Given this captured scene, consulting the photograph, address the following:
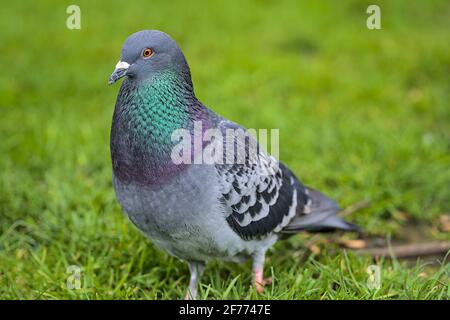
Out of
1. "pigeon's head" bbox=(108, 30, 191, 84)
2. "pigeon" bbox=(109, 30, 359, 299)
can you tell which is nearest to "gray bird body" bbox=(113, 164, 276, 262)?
"pigeon" bbox=(109, 30, 359, 299)

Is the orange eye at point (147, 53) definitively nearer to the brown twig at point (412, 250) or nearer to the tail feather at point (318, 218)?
the tail feather at point (318, 218)

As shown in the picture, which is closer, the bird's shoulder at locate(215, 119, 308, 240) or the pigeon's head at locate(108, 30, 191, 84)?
the pigeon's head at locate(108, 30, 191, 84)

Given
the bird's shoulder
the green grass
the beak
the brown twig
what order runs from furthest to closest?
the brown twig → the green grass → the bird's shoulder → the beak

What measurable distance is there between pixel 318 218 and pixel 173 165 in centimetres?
116

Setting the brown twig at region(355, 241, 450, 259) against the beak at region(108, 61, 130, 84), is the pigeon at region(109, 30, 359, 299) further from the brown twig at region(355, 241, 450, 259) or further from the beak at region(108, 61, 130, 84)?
the brown twig at region(355, 241, 450, 259)

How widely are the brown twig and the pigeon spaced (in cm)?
109

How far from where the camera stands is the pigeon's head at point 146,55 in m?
2.96

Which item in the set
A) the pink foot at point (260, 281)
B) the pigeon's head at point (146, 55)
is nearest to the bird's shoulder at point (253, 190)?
the pink foot at point (260, 281)

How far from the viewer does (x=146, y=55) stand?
2.98 metres

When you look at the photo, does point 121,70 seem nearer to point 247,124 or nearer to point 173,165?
point 173,165

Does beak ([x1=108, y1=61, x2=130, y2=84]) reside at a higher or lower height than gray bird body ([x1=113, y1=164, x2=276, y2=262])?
higher

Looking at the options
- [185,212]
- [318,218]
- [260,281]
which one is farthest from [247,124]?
[185,212]

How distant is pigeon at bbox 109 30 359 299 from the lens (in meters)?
3.00

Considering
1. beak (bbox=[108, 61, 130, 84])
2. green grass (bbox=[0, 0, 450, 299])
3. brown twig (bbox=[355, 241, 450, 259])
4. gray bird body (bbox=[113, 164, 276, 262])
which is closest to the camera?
beak (bbox=[108, 61, 130, 84])
